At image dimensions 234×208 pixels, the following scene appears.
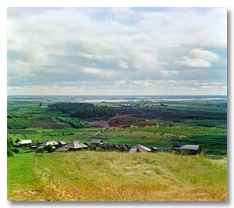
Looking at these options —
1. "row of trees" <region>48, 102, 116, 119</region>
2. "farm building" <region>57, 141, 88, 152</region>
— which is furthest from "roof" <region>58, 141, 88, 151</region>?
"row of trees" <region>48, 102, 116, 119</region>

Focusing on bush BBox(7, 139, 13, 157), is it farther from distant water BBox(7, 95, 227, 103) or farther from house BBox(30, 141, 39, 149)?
distant water BBox(7, 95, 227, 103)

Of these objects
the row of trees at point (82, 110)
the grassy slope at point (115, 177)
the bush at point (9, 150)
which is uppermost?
the row of trees at point (82, 110)

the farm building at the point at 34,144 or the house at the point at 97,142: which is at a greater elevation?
the house at the point at 97,142

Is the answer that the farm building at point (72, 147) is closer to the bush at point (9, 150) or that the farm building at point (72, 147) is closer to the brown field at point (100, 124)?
the brown field at point (100, 124)

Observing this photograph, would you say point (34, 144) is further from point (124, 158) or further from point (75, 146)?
point (124, 158)

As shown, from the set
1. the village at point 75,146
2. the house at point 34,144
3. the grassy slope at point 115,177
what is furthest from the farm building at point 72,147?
the house at point 34,144

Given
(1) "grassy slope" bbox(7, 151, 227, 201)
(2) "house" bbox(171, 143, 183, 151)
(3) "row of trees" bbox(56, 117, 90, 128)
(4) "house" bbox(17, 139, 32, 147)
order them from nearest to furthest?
(1) "grassy slope" bbox(7, 151, 227, 201) < (2) "house" bbox(171, 143, 183, 151) < (4) "house" bbox(17, 139, 32, 147) < (3) "row of trees" bbox(56, 117, 90, 128)

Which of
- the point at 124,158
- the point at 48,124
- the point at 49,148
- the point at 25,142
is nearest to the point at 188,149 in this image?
the point at 124,158

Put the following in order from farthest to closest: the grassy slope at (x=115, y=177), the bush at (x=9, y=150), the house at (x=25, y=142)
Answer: the house at (x=25, y=142), the bush at (x=9, y=150), the grassy slope at (x=115, y=177)
